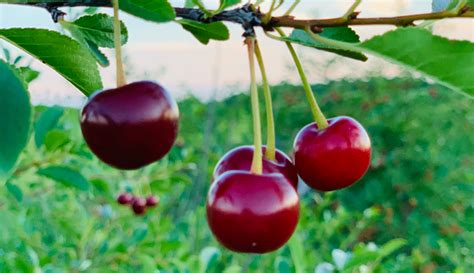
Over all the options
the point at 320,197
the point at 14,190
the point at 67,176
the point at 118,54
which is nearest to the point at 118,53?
the point at 118,54

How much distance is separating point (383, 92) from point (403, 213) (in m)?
1.21

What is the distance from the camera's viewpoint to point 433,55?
2.41 feet

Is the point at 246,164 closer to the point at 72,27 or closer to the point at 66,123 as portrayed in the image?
the point at 72,27

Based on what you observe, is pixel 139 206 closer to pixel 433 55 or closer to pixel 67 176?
pixel 67 176

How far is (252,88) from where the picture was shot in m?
0.89

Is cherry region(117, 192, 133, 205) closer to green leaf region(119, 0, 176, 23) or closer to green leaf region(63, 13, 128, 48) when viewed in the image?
green leaf region(63, 13, 128, 48)

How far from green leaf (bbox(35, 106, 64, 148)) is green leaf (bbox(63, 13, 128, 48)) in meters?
0.73

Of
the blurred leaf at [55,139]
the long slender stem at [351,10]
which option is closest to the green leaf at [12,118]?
the long slender stem at [351,10]

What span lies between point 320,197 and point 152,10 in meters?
5.45

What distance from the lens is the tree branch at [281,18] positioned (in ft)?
2.70

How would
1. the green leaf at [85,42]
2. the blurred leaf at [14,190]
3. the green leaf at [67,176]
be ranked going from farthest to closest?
the blurred leaf at [14,190] → the green leaf at [67,176] → the green leaf at [85,42]

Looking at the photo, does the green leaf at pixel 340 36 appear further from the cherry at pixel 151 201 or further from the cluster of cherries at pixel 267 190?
the cherry at pixel 151 201

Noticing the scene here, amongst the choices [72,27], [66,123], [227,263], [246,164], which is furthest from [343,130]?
[227,263]

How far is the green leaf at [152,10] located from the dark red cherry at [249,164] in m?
0.23
